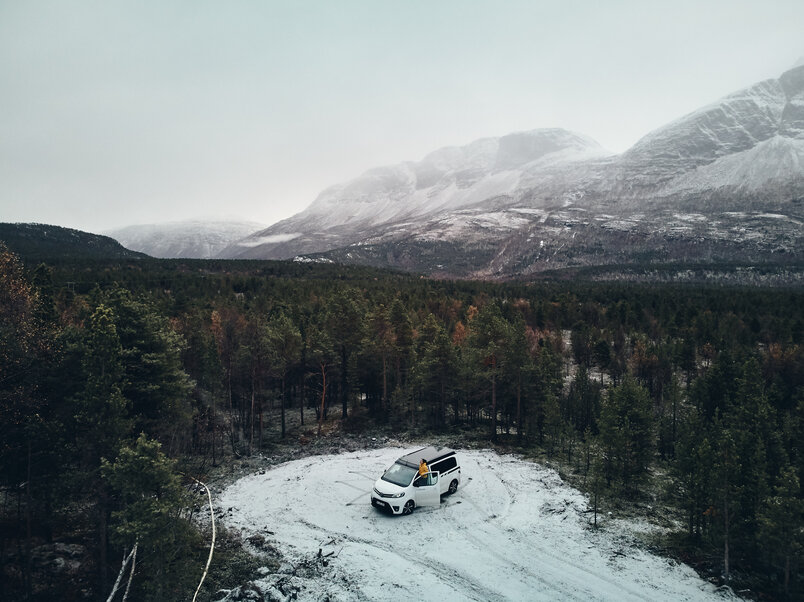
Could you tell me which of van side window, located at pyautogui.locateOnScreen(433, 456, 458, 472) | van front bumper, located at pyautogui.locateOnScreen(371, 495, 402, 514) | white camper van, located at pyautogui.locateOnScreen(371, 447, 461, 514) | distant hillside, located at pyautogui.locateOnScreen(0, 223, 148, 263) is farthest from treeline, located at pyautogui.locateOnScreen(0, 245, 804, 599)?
distant hillside, located at pyautogui.locateOnScreen(0, 223, 148, 263)

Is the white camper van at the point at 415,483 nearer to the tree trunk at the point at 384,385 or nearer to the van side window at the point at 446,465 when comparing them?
the van side window at the point at 446,465

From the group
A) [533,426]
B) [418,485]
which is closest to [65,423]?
[418,485]

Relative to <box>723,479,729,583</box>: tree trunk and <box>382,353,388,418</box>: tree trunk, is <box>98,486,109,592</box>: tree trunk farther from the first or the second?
<box>382,353,388,418</box>: tree trunk

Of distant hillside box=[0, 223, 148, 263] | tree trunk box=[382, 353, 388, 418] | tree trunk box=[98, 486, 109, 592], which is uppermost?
distant hillside box=[0, 223, 148, 263]

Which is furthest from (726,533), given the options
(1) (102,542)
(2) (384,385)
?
(2) (384,385)

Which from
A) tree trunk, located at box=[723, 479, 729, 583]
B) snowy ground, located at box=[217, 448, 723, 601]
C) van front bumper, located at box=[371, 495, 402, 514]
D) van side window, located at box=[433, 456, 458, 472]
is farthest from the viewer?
van side window, located at box=[433, 456, 458, 472]

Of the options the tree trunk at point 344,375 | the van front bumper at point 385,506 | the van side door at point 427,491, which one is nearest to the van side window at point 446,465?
the van side door at point 427,491

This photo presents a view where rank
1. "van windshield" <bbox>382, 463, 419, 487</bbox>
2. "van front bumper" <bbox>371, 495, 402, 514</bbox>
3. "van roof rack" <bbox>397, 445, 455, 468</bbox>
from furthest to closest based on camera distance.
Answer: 1. "van roof rack" <bbox>397, 445, 455, 468</bbox>
2. "van windshield" <bbox>382, 463, 419, 487</bbox>
3. "van front bumper" <bbox>371, 495, 402, 514</bbox>
